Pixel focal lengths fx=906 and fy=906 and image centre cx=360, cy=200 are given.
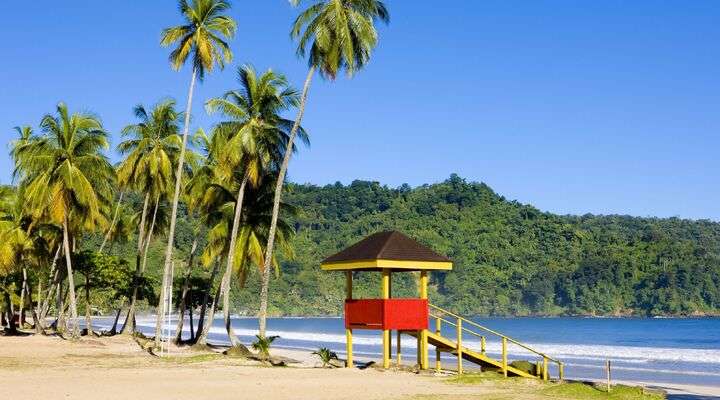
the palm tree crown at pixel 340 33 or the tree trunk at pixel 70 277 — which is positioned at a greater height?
the palm tree crown at pixel 340 33

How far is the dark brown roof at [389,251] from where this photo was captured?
28812 mm

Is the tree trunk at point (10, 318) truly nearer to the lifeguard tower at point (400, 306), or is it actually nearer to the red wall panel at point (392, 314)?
the lifeguard tower at point (400, 306)

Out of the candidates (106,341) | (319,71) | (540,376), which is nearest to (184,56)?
(319,71)

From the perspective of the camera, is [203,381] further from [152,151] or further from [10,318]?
[10,318]

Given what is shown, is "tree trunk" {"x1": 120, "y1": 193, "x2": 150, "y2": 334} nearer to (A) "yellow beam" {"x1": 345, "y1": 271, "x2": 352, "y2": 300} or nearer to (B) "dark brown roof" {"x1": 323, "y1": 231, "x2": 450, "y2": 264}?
(A) "yellow beam" {"x1": 345, "y1": 271, "x2": 352, "y2": 300}

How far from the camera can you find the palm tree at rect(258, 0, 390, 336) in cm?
3388

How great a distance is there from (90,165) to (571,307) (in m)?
167

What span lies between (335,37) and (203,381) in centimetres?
1466

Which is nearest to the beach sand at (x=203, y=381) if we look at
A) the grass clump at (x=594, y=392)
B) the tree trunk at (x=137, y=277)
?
the grass clump at (x=594, y=392)

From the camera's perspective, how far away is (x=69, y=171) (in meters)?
40.4

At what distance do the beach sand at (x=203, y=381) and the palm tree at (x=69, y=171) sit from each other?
8587mm

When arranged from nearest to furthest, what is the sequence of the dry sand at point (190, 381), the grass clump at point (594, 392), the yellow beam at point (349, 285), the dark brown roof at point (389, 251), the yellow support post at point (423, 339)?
1. the dry sand at point (190, 381)
2. the grass clump at point (594, 392)
3. the dark brown roof at point (389, 251)
4. the yellow support post at point (423, 339)
5. the yellow beam at point (349, 285)

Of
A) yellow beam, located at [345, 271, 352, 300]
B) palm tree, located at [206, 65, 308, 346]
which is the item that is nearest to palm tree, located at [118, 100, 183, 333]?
palm tree, located at [206, 65, 308, 346]

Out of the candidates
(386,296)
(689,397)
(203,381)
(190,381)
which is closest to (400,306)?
(386,296)
